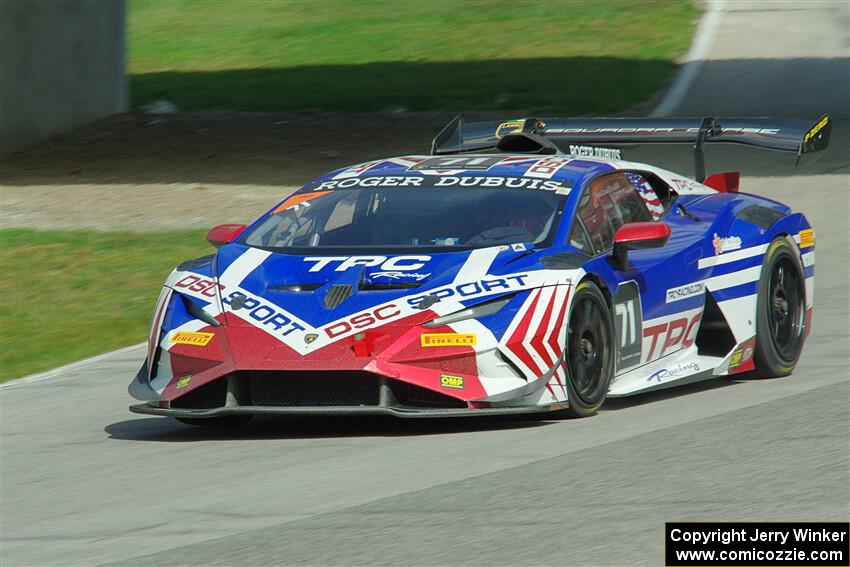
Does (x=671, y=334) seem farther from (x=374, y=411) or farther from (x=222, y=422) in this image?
(x=222, y=422)

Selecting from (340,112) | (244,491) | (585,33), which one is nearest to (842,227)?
(244,491)

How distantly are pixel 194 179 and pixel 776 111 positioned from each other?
342 inches

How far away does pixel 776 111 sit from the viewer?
22.9 m

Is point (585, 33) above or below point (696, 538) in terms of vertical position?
below

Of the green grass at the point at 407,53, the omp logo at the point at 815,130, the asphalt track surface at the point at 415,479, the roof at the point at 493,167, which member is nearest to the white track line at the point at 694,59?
the green grass at the point at 407,53

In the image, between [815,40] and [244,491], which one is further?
[815,40]

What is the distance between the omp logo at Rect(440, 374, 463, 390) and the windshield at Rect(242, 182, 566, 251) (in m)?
0.87

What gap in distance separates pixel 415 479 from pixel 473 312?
1160mm

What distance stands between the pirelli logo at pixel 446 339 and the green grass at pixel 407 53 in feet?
55.5

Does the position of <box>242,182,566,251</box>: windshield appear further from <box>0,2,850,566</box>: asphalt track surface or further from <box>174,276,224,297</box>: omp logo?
<box>0,2,850,566</box>: asphalt track surface

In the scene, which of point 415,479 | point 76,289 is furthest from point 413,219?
point 76,289

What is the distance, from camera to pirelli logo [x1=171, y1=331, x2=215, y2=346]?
7.52m

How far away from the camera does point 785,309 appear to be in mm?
9461

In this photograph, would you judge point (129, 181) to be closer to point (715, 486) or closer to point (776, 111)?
point (776, 111)
